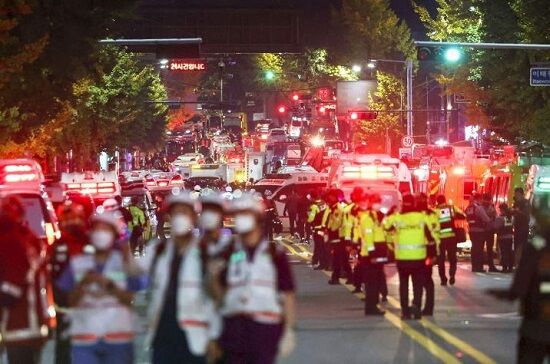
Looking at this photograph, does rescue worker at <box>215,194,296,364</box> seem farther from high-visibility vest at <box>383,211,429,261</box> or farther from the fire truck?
the fire truck

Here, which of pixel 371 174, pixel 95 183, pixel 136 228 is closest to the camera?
Answer: pixel 371 174

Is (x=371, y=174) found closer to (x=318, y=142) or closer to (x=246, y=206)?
(x=246, y=206)

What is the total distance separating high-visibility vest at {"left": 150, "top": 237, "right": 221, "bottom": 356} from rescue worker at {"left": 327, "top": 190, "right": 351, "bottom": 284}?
16.2m

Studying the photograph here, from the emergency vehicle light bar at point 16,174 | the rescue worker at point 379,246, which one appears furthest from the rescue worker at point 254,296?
the emergency vehicle light bar at point 16,174

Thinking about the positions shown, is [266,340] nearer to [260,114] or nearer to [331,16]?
[331,16]

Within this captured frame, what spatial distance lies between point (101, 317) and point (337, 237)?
17048mm

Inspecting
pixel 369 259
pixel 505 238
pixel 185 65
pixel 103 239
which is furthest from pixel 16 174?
pixel 185 65

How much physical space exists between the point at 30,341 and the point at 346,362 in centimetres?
516

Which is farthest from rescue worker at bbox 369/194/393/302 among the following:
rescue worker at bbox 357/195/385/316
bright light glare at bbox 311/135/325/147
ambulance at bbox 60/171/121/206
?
bright light glare at bbox 311/135/325/147

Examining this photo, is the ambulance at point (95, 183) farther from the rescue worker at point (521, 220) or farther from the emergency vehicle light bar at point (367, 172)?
the rescue worker at point (521, 220)

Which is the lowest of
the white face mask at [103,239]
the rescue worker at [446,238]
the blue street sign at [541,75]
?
the rescue worker at [446,238]

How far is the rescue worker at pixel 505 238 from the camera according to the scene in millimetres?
30922

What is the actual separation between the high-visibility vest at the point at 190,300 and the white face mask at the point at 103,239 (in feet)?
1.18

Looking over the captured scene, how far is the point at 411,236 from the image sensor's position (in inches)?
758
